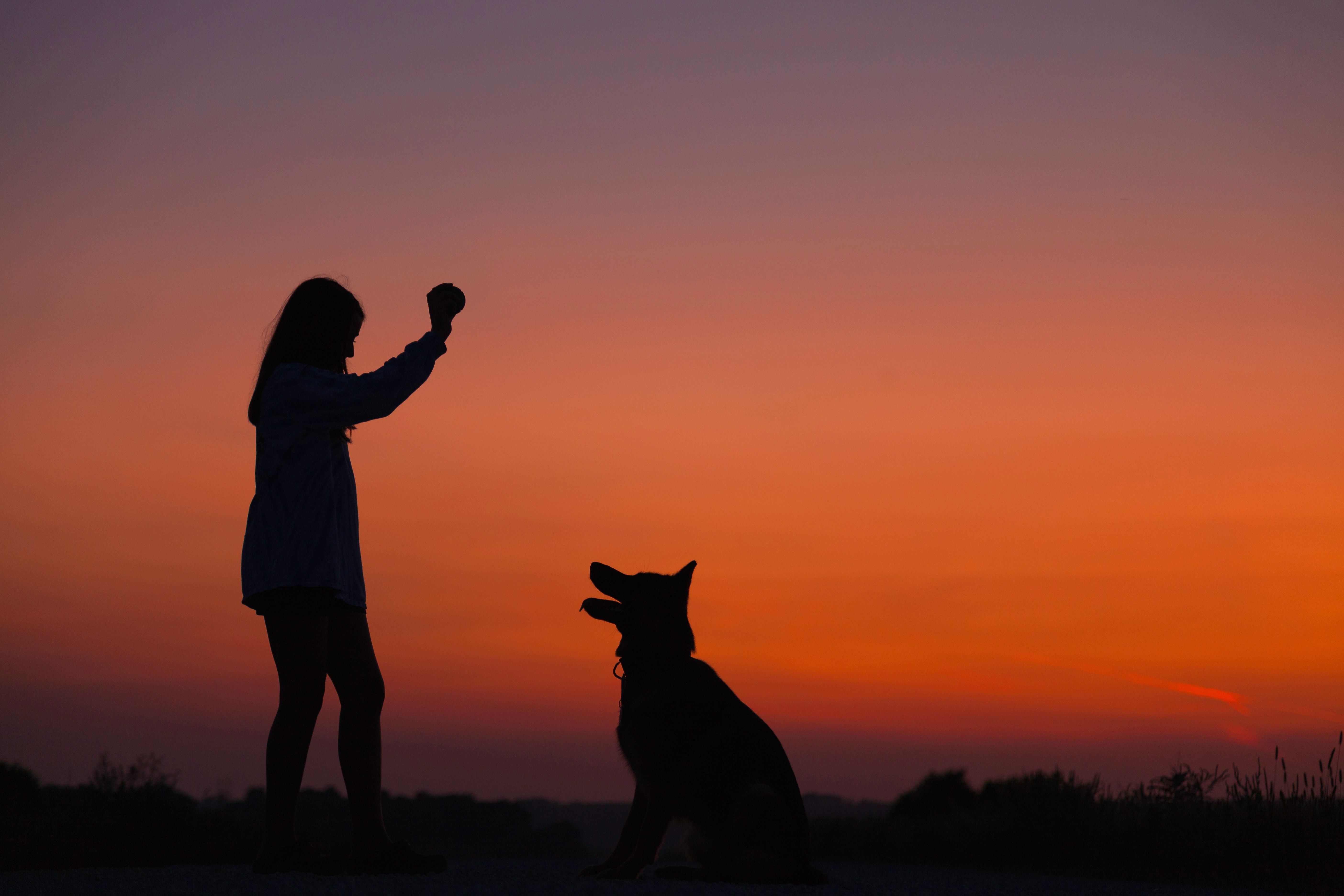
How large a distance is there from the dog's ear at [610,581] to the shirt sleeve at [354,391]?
1904 millimetres

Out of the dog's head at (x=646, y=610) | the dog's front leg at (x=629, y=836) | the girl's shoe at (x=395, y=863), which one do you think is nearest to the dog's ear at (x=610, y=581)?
the dog's head at (x=646, y=610)

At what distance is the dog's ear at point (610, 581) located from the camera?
6.41 meters

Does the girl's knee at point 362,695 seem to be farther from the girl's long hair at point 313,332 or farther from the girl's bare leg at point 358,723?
the girl's long hair at point 313,332

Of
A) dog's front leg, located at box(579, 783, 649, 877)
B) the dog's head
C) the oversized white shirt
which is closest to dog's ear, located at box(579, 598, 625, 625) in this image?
the dog's head

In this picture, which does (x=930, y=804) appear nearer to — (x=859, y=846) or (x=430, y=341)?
(x=859, y=846)

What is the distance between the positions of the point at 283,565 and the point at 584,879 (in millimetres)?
2143

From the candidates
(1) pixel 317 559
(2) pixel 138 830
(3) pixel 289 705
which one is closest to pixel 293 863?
(3) pixel 289 705

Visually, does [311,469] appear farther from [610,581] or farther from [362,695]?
[610,581]

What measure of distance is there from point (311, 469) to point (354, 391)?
0.46 meters

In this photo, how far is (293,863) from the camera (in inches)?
196

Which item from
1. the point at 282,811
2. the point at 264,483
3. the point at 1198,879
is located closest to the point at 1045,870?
the point at 1198,879

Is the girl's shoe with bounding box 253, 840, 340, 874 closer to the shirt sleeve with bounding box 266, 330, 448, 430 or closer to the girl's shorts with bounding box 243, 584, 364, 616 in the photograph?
the girl's shorts with bounding box 243, 584, 364, 616

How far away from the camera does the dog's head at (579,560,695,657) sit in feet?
20.3

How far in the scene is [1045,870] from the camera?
930cm
